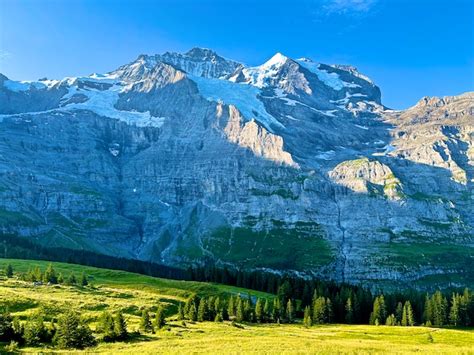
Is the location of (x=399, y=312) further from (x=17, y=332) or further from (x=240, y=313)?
(x=17, y=332)

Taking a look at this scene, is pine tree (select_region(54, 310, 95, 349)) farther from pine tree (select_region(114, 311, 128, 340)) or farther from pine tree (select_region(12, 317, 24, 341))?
pine tree (select_region(12, 317, 24, 341))

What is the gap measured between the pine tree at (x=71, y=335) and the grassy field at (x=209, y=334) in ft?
8.71

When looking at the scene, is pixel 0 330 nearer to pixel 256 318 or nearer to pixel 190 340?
pixel 190 340

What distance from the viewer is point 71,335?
75875mm

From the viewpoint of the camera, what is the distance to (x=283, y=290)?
165 meters

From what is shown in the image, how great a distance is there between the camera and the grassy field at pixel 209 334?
251 feet

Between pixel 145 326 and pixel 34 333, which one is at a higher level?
pixel 145 326

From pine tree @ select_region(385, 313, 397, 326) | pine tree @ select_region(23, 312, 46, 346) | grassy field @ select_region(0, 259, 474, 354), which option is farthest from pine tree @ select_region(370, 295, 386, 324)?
pine tree @ select_region(23, 312, 46, 346)

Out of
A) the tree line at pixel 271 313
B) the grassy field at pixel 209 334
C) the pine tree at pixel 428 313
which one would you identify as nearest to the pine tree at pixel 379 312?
the tree line at pixel 271 313

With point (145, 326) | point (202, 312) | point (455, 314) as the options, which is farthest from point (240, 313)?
point (455, 314)

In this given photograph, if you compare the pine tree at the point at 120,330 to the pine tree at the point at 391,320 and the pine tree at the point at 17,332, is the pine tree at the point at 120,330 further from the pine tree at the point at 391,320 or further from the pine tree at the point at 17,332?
the pine tree at the point at 391,320

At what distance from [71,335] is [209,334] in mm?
26035

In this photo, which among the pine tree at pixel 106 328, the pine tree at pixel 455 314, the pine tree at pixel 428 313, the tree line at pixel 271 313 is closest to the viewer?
the tree line at pixel 271 313

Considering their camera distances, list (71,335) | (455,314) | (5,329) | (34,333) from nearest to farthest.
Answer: (5,329)
(71,335)
(34,333)
(455,314)
